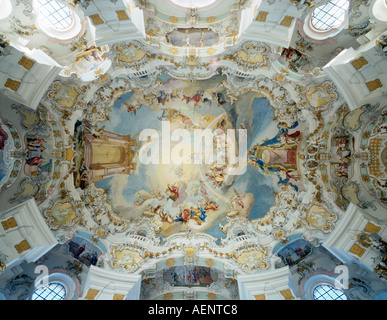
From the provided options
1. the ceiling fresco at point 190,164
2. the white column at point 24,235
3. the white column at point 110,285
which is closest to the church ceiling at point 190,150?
the ceiling fresco at point 190,164

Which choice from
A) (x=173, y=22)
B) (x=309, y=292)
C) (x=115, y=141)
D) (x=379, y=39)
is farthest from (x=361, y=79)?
(x=115, y=141)

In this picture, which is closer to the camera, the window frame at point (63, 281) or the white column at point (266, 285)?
the white column at point (266, 285)

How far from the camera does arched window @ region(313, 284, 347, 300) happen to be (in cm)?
1085

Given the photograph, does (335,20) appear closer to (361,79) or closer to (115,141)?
(361,79)

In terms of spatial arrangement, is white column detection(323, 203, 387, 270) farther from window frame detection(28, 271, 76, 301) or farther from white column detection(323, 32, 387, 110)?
window frame detection(28, 271, 76, 301)

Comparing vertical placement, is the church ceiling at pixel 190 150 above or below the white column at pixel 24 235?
above

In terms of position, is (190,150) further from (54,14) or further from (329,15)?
(329,15)

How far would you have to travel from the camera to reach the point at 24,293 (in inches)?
404

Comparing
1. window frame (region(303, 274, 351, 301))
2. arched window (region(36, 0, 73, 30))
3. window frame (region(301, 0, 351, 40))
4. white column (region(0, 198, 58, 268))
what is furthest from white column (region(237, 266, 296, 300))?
arched window (region(36, 0, 73, 30))

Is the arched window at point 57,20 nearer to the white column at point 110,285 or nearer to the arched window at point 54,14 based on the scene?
the arched window at point 54,14

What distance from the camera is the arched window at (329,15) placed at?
9.04 m

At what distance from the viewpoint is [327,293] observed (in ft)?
36.4

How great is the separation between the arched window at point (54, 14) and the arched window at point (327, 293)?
16.1m
